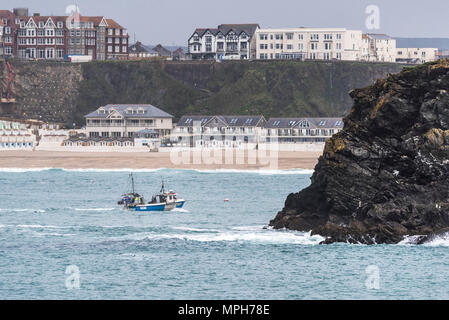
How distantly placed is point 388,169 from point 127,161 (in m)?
75.2

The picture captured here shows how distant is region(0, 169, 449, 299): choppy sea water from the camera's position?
56.8 meters

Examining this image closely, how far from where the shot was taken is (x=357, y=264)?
62.0 meters

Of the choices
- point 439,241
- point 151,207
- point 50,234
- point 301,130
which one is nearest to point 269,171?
point 301,130

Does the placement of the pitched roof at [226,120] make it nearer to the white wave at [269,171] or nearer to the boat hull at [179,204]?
the white wave at [269,171]

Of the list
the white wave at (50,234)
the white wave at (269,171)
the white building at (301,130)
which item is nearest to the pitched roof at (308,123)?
the white building at (301,130)

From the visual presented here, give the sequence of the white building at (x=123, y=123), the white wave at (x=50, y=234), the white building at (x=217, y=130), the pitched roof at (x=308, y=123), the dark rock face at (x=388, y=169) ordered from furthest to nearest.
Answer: the white building at (x=123, y=123), the white building at (x=217, y=130), the pitched roof at (x=308, y=123), the white wave at (x=50, y=234), the dark rock face at (x=388, y=169)

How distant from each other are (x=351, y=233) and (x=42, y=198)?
43094mm

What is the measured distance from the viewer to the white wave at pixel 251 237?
69938 mm

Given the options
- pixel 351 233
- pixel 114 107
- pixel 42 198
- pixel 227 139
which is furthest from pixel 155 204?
pixel 114 107

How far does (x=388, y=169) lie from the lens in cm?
7012

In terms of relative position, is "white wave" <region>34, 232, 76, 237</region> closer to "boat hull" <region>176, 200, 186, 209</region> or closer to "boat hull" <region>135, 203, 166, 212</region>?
"boat hull" <region>135, 203, 166, 212</region>

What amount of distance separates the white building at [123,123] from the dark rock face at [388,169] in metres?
103

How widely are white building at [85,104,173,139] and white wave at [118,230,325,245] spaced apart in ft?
334
